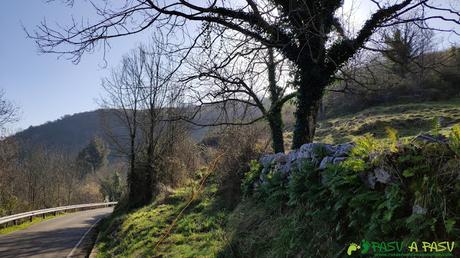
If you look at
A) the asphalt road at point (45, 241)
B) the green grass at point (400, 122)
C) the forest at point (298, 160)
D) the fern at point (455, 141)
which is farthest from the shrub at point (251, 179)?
the green grass at point (400, 122)

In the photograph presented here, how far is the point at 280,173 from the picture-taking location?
25.6 feet

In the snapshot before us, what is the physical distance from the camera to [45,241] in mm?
18750

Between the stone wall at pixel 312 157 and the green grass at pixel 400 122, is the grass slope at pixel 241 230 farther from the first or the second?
the green grass at pixel 400 122

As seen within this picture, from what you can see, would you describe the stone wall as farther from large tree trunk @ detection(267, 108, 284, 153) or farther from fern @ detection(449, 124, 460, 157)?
large tree trunk @ detection(267, 108, 284, 153)

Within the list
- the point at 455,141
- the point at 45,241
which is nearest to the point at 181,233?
the point at 455,141

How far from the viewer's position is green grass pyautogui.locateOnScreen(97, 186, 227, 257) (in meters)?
8.63

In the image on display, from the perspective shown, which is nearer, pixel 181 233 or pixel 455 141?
pixel 455 141

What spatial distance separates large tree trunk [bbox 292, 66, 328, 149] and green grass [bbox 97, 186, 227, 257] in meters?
2.86

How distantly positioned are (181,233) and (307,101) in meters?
4.72

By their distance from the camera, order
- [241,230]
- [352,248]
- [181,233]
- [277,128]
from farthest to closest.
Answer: [277,128] < [181,233] < [241,230] < [352,248]

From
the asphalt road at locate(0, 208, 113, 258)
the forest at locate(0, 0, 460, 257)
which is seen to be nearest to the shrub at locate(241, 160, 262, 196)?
the forest at locate(0, 0, 460, 257)

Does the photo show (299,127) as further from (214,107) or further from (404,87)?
(404,87)

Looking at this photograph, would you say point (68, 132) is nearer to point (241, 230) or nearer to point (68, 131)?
point (68, 131)

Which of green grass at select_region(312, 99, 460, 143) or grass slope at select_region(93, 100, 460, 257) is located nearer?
grass slope at select_region(93, 100, 460, 257)
